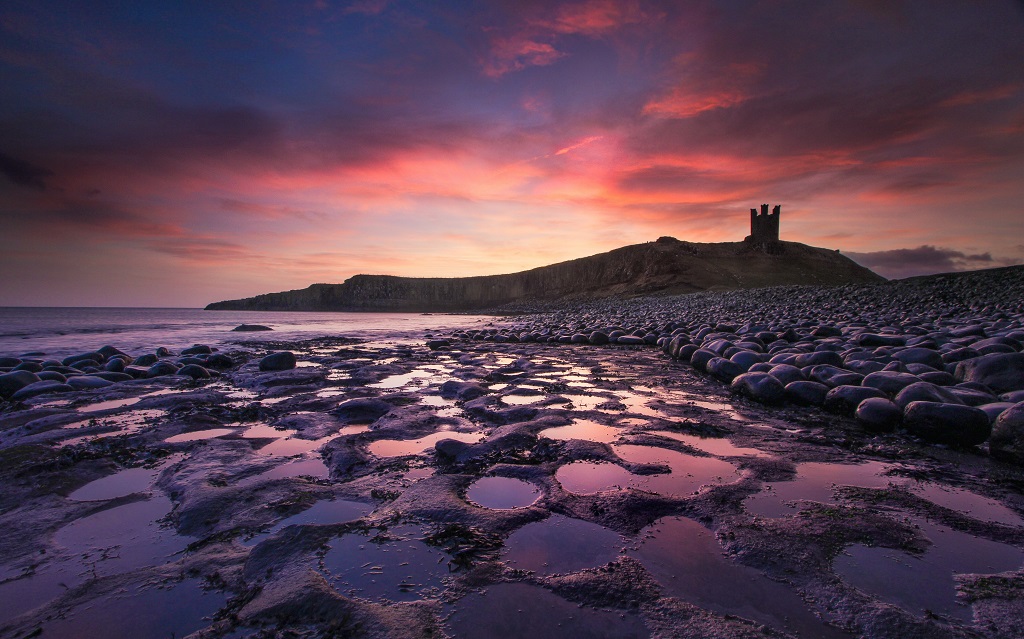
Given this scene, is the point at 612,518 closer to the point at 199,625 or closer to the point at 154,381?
the point at 199,625

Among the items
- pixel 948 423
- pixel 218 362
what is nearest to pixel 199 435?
pixel 218 362

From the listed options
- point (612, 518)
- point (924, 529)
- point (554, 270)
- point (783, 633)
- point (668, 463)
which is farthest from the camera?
point (554, 270)

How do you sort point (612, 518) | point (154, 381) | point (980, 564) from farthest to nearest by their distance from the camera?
point (154, 381) → point (612, 518) → point (980, 564)

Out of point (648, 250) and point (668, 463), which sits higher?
point (648, 250)

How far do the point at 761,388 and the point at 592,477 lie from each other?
7.86 feet

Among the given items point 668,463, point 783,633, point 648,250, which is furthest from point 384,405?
point 648,250

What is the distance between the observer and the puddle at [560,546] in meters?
1.47

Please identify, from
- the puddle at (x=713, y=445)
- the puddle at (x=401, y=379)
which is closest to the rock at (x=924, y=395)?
the puddle at (x=713, y=445)

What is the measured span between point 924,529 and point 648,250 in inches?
2256

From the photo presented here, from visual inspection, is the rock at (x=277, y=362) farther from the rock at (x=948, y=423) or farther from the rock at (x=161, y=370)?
the rock at (x=948, y=423)

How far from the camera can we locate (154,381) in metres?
5.12

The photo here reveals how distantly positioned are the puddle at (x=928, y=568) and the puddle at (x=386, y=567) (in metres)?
1.35

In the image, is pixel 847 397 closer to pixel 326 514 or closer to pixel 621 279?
pixel 326 514

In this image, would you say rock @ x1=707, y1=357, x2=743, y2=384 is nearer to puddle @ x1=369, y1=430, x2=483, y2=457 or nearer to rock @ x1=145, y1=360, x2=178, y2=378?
puddle @ x1=369, y1=430, x2=483, y2=457
